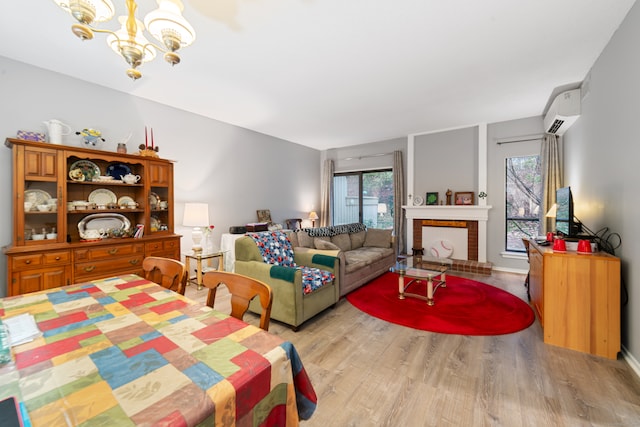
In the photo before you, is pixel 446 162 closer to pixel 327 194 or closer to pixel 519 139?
pixel 519 139

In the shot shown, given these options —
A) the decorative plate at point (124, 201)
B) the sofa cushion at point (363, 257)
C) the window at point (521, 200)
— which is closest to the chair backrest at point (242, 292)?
the sofa cushion at point (363, 257)

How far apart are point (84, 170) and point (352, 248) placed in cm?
393

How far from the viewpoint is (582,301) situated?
2176 mm

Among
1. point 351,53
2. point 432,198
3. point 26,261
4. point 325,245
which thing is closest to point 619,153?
A: point 351,53

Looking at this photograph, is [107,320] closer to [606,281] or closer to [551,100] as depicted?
[606,281]

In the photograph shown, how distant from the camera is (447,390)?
1.76 metres

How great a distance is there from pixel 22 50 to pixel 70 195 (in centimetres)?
147

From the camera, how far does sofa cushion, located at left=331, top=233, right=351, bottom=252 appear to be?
4.27 meters

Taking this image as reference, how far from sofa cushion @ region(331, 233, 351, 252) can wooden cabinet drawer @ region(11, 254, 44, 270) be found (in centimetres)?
340

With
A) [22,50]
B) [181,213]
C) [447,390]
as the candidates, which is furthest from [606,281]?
[22,50]

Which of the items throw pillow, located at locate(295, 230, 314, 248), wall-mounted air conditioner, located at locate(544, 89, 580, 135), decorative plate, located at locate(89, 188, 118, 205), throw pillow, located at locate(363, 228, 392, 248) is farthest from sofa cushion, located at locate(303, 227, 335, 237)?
wall-mounted air conditioner, located at locate(544, 89, 580, 135)

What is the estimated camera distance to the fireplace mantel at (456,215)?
4.81 meters

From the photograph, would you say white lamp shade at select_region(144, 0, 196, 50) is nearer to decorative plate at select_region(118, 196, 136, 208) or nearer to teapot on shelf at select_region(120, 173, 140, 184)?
teapot on shelf at select_region(120, 173, 140, 184)

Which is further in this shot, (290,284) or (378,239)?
(378,239)
